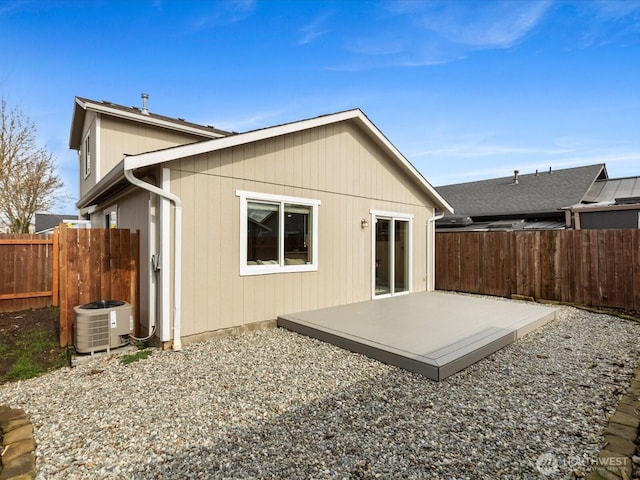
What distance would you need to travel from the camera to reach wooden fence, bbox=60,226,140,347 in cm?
473

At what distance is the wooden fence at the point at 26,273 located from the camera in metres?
7.21

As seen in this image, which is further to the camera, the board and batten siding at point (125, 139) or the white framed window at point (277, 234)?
the board and batten siding at point (125, 139)

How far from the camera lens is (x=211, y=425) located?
277cm

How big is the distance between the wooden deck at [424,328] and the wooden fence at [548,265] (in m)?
1.78

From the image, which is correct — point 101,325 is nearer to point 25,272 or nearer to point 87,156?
point 25,272

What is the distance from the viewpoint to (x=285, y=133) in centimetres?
602

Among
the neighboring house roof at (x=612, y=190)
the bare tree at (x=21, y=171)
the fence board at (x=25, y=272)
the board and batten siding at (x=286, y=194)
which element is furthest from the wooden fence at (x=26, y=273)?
the neighboring house roof at (x=612, y=190)

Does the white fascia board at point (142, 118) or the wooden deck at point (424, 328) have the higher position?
the white fascia board at point (142, 118)

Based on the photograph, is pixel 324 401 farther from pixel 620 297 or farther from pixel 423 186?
pixel 620 297

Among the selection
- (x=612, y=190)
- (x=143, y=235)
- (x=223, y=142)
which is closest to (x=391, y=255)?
(x=223, y=142)

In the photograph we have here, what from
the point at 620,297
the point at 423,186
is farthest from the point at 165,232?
the point at 620,297

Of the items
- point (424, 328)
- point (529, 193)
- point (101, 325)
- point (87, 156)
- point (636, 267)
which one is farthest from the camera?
point (529, 193)

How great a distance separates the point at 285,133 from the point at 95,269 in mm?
3881

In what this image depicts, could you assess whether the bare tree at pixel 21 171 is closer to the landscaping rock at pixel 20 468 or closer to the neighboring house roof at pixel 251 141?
the neighboring house roof at pixel 251 141
